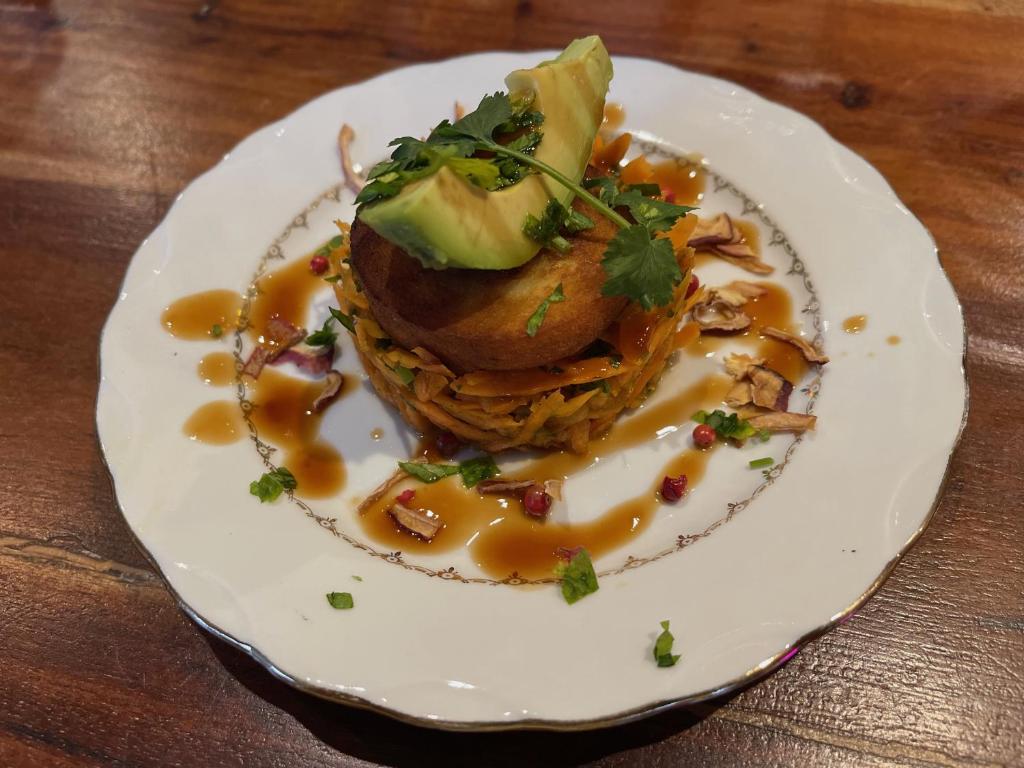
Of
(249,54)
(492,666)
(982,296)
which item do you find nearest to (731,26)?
(982,296)

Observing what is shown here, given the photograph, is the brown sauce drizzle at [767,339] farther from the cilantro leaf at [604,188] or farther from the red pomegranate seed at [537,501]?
the red pomegranate seed at [537,501]

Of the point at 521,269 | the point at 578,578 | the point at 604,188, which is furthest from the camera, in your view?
the point at 604,188

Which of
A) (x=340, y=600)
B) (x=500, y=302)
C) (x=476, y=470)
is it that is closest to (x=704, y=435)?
(x=476, y=470)

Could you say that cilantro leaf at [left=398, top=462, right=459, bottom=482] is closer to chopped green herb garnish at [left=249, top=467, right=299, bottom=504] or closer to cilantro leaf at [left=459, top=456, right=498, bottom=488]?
cilantro leaf at [left=459, top=456, right=498, bottom=488]

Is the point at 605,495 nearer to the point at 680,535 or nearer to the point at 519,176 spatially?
the point at 680,535

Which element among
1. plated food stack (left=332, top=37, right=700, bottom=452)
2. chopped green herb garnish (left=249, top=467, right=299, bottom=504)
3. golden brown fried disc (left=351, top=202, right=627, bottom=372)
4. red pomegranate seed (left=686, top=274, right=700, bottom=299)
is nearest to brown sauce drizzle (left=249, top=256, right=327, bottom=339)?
plated food stack (left=332, top=37, right=700, bottom=452)

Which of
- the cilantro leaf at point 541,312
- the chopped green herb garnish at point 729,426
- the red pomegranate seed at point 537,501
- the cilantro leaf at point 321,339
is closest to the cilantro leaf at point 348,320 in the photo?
the cilantro leaf at point 321,339
